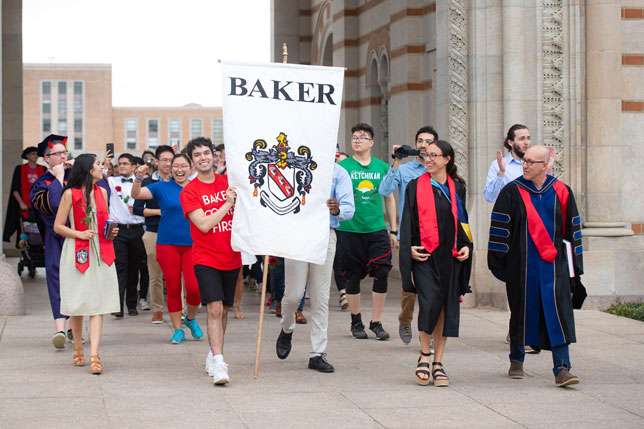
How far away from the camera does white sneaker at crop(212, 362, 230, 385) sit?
25.7 feet

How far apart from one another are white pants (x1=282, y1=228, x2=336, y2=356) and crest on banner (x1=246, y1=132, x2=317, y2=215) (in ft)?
1.74

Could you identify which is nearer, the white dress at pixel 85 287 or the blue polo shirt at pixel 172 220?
the white dress at pixel 85 287

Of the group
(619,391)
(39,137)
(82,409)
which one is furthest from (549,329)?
(39,137)

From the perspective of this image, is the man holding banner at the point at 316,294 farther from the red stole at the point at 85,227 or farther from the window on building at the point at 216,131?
the window on building at the point at 216,131

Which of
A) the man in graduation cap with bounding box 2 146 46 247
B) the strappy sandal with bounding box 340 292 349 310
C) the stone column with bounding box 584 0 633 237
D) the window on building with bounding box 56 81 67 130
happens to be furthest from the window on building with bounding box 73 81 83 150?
the stone column with bounding box 584 0 633 237

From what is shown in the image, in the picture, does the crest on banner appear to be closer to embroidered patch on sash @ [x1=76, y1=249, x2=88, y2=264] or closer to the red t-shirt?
the red t-shirt

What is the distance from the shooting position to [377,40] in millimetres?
20266

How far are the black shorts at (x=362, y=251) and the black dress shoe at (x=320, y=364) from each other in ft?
6.60

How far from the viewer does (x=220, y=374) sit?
25.8ft

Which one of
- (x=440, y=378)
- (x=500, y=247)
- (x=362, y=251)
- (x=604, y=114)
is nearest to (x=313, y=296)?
(x=440, y=378)

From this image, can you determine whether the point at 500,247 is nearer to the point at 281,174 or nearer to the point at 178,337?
the point at 281,174

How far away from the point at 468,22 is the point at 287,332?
5864 millimetres

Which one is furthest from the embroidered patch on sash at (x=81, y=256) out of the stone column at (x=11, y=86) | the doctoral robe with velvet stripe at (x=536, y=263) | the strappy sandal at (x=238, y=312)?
the stone column at (x=11, y=86)

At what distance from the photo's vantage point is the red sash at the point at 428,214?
8148mm
